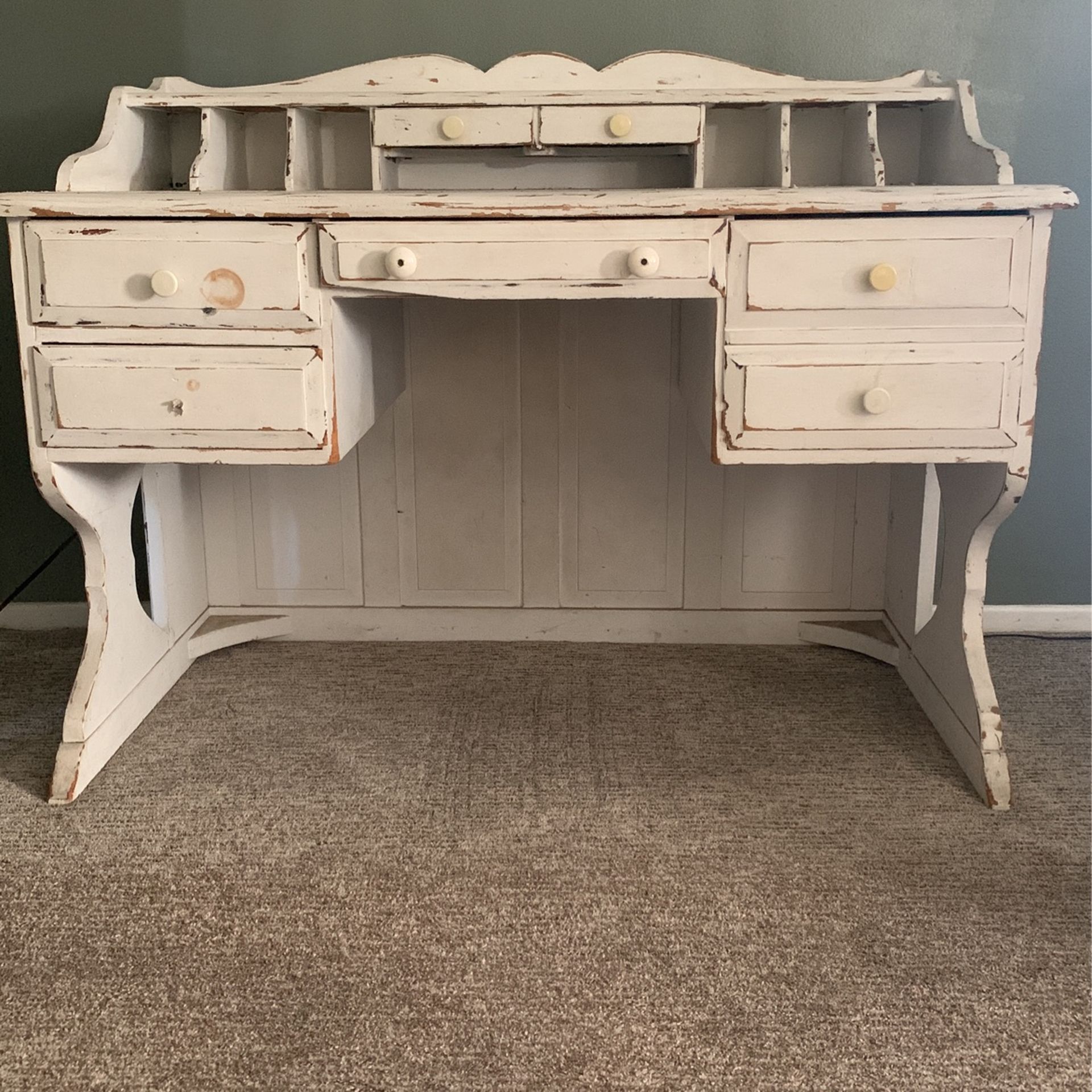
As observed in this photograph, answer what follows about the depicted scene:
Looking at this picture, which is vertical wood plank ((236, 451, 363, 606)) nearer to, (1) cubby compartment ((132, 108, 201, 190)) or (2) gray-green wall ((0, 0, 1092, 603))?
(1) cubby compartment ((132, 108, 201, 190))

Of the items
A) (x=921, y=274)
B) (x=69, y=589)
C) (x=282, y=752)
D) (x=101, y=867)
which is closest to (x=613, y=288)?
(x=921, y=274)

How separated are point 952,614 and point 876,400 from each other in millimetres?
432

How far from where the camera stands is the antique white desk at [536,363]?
1556 millimetres

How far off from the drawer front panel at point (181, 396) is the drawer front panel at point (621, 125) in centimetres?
64

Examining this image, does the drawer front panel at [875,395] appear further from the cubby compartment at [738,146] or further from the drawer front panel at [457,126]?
the drawer front panel at [457,126]

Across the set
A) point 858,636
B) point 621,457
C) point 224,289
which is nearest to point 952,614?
point 858,636

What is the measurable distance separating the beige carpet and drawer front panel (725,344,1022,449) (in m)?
0.54

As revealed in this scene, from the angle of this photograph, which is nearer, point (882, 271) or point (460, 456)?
point (882, 271)

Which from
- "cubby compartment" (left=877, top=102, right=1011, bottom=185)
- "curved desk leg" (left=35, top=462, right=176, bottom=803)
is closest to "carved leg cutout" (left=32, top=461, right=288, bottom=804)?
"curved desk leg" (left=35, top=462, right=176, bottom=803)

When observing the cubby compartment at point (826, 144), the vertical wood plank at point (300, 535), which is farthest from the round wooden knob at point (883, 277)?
the vertical wood plank at point (300, 535)

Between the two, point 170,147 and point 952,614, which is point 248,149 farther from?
point 952,614

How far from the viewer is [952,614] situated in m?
1.80

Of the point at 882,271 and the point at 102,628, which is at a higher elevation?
the point at 882,271

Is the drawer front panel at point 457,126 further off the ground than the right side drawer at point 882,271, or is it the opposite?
the drawer front panel at point 457,126
